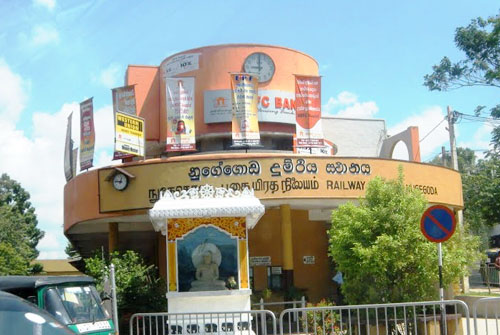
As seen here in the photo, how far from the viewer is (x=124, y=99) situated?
2562cm

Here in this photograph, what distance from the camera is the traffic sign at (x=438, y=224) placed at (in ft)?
39.4

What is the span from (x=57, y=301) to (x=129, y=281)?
8125mm

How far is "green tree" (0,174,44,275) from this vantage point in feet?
125

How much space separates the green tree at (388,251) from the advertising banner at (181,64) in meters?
11.4

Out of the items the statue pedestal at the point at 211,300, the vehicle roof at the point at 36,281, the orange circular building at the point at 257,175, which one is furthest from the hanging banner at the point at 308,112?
the vehicle roof at the point at 36,281

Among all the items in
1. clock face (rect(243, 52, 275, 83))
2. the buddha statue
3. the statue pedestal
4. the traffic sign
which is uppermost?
clock face (rect(243, 52, 275, 83))

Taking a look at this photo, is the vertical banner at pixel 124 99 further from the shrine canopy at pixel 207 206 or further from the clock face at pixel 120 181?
the shrine canopy at pixel 207 206

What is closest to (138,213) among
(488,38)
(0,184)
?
(488,38)

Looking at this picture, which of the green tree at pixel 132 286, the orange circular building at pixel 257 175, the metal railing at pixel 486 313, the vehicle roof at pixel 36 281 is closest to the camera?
the metal railing at pixel 486 313

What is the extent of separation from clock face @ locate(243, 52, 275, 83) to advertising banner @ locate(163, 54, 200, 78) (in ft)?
6.36

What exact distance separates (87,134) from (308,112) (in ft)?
26.4

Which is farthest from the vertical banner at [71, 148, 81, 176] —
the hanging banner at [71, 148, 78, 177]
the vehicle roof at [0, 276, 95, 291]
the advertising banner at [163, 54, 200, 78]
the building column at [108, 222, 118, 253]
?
the vehicle roof at [0, 276, 95, 291]

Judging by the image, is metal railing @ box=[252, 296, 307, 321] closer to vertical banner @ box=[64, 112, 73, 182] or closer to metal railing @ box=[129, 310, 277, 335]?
metal railing @ box=[129, 310, 277, 335]

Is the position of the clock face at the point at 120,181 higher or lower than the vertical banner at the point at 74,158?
lower
